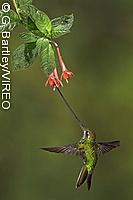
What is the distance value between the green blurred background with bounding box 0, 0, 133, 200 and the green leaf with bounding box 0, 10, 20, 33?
1.69 meters

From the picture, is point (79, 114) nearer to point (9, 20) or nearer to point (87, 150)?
point (87, 150)

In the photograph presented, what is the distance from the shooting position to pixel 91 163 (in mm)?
1091

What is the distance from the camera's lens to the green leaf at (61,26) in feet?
2.60

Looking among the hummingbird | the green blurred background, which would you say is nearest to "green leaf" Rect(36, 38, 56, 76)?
the hummingbird

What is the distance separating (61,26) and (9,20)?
0.08 meters

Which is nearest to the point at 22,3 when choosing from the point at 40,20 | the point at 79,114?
the point at 40,20

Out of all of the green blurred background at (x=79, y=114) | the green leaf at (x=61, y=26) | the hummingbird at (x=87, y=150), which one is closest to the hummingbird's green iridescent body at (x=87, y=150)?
the hummingbird at (x=87, y=150)

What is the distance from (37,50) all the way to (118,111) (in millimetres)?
1917

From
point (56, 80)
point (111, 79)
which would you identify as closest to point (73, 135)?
point (111, 79)

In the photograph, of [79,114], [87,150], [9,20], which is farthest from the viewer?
[79,114]

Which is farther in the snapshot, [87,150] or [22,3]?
[87,150]

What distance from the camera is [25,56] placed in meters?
0.77

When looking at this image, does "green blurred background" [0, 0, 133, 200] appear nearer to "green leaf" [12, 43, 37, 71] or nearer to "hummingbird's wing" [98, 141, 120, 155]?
"hummingbird's wing" [98, 141, 120, 155]

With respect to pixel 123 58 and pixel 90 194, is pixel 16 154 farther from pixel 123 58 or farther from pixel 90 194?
pixel 123 58
